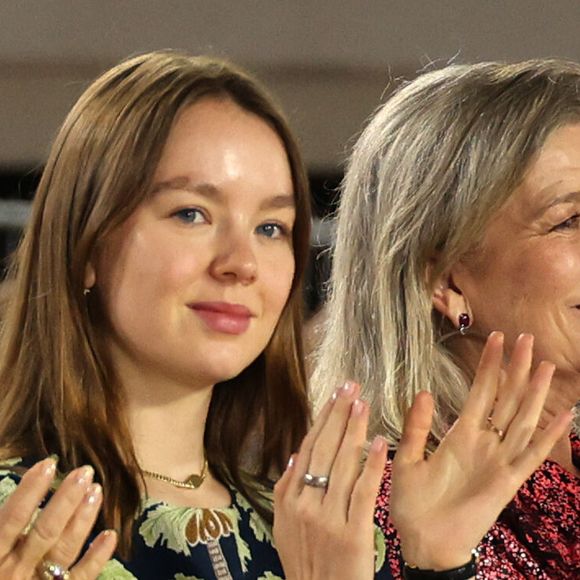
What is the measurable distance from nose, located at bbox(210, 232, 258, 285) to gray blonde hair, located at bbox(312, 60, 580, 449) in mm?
465

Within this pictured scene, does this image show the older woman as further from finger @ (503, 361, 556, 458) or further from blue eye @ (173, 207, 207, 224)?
blue eye @ (173, 207, 207, 224)

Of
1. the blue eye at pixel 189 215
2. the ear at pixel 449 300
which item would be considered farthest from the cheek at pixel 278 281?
the ear at pixel 449 300

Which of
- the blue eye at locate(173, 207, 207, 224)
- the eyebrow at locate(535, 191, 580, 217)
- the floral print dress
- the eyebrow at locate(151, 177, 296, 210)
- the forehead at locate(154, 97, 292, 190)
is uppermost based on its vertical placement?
the forehead at locate(154, 97, 292, 190)

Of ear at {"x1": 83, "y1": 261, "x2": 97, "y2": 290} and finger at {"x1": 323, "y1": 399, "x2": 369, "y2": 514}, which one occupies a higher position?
ear at {"x1": 83, "y1": 261, "x2": 97, "y2": 290}

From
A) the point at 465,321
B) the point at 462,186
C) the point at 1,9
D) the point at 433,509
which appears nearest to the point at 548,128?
the point at 462,186

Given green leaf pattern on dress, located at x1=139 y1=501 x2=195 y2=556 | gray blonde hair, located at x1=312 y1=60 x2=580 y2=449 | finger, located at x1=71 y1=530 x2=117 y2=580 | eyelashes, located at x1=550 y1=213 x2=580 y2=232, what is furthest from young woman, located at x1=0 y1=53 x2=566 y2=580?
eyelashes, located at x1=550 y1=213 x2=580 y2=232

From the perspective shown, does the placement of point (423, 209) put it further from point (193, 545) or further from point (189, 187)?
point (193, 545)

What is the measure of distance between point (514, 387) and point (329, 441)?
0.85 feet

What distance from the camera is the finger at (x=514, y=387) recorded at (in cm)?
185

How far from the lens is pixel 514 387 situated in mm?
1873

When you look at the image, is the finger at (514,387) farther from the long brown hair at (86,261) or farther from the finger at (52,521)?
the finger at (52,521)

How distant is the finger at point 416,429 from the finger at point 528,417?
0.10 meters

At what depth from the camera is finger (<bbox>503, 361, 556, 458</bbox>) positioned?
1.84 meters

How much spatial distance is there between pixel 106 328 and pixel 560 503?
0.72 m
